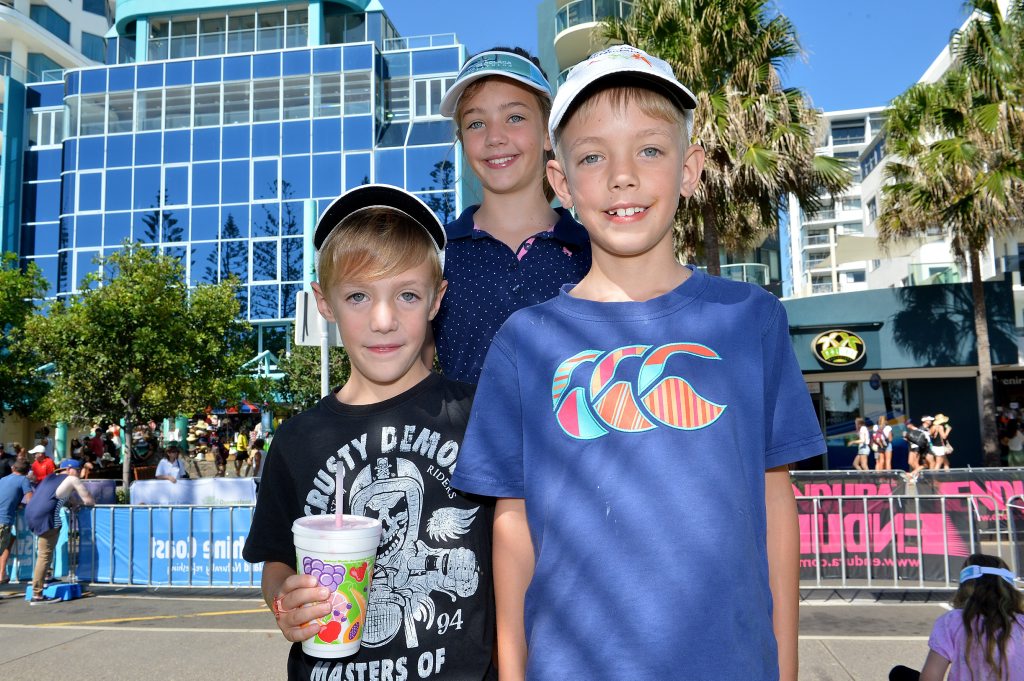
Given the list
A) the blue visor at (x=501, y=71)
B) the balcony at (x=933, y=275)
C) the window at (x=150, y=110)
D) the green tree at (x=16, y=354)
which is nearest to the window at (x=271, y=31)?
the window at (x=150, y=110)

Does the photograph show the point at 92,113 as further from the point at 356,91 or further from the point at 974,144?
the point at 974,144

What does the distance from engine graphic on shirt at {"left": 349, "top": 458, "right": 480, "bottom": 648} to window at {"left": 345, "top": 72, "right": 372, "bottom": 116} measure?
33714 millimetres

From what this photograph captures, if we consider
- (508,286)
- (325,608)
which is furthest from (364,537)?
(508,286)

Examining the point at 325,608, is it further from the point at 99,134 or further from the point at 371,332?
the point at 99,134

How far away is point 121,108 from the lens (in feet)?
116

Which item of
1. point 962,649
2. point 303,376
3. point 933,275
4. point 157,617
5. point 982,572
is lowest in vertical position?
point 157,617

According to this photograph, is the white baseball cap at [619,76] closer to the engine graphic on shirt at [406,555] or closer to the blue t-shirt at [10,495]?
the engine graphic on shirt at [406,555]

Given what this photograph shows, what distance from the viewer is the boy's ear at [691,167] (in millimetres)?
1870

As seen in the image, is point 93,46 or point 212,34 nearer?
point 212,34

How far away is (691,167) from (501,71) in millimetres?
929

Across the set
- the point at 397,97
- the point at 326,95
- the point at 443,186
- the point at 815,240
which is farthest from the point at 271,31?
the point at 815,240

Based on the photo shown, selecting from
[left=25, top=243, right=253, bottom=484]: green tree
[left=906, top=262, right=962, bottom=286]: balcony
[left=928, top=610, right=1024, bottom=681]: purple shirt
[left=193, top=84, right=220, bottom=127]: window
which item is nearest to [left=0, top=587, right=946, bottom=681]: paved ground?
[left=928, top=610, right=1024, bottom=681]: purple shirt

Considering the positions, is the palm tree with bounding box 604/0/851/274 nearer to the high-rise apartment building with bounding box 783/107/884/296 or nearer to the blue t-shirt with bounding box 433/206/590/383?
the blue t-shirt with bounding box 433/206/590/383

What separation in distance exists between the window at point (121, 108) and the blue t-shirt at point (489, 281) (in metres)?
37.9
